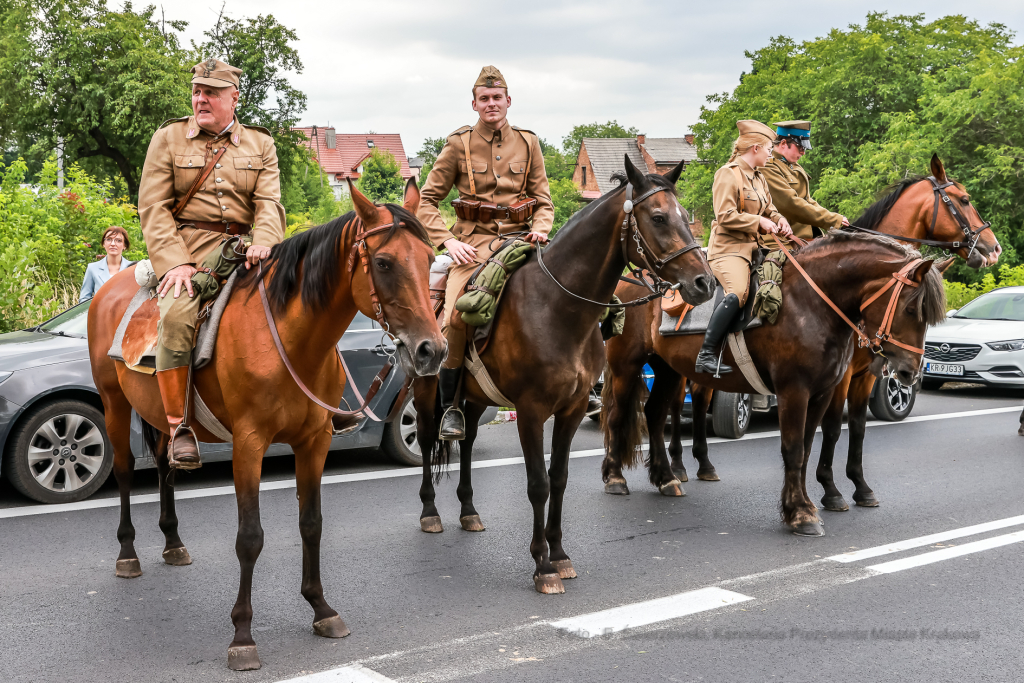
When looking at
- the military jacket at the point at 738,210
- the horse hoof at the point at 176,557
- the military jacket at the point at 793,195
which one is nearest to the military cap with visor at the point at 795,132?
the military jacket at the point at 793,195

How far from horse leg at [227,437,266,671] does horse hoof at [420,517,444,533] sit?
2.40 metres

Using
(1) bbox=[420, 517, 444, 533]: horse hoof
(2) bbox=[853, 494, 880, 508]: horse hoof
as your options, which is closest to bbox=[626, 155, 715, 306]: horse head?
(1) bbox=[420, 517, 444, 533]: horse hoof

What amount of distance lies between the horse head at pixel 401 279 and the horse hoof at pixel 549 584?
1867 mm

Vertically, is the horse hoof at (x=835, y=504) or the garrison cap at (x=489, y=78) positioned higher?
the garrison cap at (x=489, y=78)

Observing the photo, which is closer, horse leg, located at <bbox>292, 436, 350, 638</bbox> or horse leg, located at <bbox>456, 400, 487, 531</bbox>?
horse leg, located at <bbox>292, 436, 350, 638</bbox>

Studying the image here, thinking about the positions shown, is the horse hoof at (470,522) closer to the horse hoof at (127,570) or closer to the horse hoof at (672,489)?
the horse hoof at (672,489)

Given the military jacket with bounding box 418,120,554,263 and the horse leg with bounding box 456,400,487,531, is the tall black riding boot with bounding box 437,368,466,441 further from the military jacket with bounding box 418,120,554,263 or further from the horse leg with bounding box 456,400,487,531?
the military jacket with bounding box 418,120,554,263

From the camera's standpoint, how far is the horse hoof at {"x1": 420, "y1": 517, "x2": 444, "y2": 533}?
676cm

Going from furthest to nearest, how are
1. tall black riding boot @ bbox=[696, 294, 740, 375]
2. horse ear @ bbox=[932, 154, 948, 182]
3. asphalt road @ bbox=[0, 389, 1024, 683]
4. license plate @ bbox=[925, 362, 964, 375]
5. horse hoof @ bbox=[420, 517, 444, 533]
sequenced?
1. license plate @ bbox=[925, 362, 964, 375]
2. horse ear @ bbox=[932, 154, 948, 182]
3. tall black riding boot @ bbox=[696, 294, 740, 375]
4. horse hoof @ bbox=[420, 517, 444, 533]
5. asphalt road @ bbox=[0, 389, 1024, 683]

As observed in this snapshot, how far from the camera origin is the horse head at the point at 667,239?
17.0 feet

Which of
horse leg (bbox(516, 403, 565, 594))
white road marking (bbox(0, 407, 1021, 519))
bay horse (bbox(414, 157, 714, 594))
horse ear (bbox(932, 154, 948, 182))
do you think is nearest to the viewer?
bay horse (bbox(414, 157, 714, 594))

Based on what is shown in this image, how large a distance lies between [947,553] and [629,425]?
2.66m

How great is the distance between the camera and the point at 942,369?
49.3ft

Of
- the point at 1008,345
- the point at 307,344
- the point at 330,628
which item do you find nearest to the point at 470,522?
the point at 330,628
